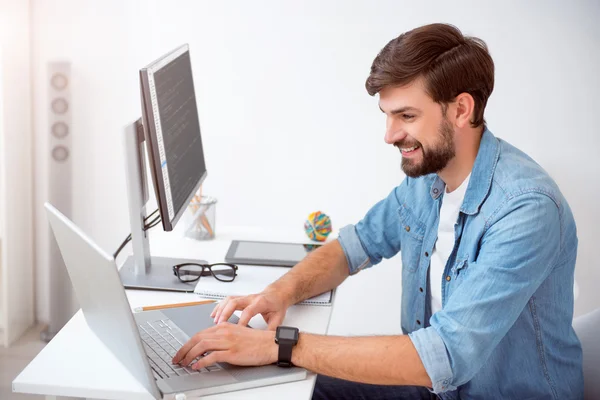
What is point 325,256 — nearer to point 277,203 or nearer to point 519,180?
point 519,180

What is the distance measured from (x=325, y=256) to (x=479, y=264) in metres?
0.53

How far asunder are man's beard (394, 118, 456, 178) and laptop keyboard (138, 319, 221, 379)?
1.97 feet

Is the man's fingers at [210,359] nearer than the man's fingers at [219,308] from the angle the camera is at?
Yes

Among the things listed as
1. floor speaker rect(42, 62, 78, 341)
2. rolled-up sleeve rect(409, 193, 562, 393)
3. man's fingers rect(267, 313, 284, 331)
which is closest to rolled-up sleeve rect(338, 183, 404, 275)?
man's fingers rect(267, 313, 284, 331)

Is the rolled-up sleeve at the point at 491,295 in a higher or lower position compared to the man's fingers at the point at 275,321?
higher

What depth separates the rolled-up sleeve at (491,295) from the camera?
1.38 m

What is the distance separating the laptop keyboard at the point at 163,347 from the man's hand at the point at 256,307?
0.32ft

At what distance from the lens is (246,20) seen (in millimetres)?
2977

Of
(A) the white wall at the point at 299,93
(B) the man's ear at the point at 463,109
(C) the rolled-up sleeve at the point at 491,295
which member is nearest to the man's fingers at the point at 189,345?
(C) the rolled-up sleeve at the point at 491,295

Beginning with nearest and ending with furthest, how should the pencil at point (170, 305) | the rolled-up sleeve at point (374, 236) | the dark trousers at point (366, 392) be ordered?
the pencil at point (170, 305)
the dark trousers at point (366, 392)
the rolled-up sleeve at point (374, 236)

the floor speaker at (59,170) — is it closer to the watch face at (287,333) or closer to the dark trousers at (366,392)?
the dark trousers at (366,392)

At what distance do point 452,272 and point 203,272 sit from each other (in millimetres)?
629

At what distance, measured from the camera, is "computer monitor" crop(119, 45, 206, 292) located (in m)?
1.64

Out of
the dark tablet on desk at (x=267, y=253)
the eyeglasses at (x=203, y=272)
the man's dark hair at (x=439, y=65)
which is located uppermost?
the man's dark hair at (x=439, y=65)
